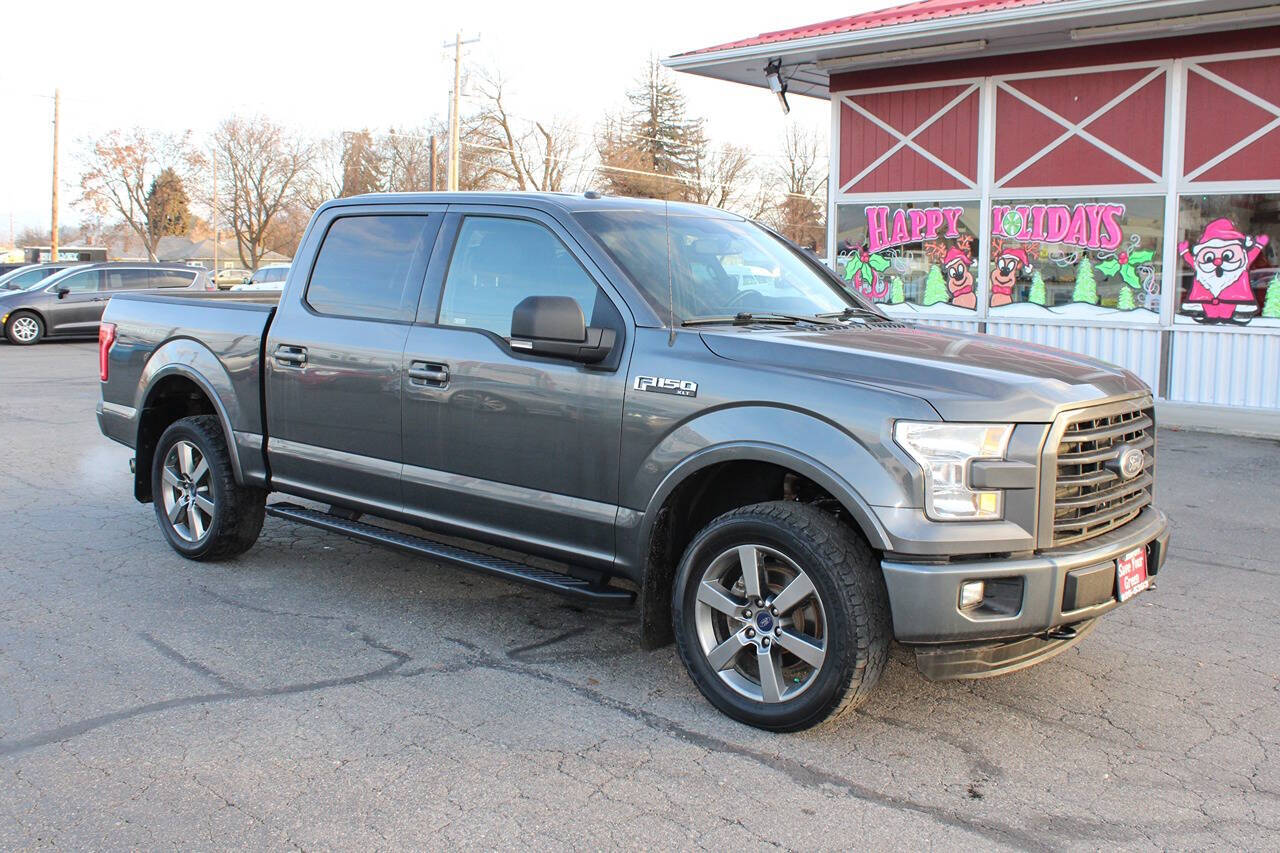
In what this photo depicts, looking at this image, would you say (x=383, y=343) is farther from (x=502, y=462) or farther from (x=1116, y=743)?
(x=1116, y=743)

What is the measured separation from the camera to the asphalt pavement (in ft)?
11.3

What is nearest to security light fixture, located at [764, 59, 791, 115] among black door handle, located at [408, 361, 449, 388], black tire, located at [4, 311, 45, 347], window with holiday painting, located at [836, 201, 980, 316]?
window with holiday painting, located at [836, 201, 980, 316]

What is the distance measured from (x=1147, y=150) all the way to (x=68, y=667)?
454 inches

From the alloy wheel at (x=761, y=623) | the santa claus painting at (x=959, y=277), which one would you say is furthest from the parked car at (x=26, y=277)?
the alloy wheel at (x=761, y=623)

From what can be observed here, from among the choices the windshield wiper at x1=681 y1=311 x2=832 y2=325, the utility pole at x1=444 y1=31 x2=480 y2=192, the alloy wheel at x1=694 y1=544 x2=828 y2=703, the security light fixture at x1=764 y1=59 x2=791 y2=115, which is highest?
the utility pole at x1=444 y1=31 x2=480 y2=192

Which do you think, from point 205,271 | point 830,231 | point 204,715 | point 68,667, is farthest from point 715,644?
point 205,271

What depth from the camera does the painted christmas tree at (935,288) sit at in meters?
14.1

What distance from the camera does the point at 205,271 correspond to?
24969 millimetres

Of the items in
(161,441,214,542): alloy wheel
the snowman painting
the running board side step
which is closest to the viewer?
the running board side step

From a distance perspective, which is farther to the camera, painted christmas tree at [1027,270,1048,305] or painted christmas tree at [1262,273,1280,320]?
painted christmas tree at [1027,270,1048,305]

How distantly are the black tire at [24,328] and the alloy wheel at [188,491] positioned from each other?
19.5 m

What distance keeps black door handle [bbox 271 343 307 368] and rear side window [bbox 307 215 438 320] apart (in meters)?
0.23

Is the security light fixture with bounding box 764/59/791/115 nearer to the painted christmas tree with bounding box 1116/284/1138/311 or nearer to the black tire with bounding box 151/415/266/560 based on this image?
the painted christmas tree with bounding box 1116/284/1138/311

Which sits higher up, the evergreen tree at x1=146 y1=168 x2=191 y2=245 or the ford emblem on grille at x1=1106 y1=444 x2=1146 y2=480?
the evergreen tree at x1=146 y1=168 x2=191 y2=245
